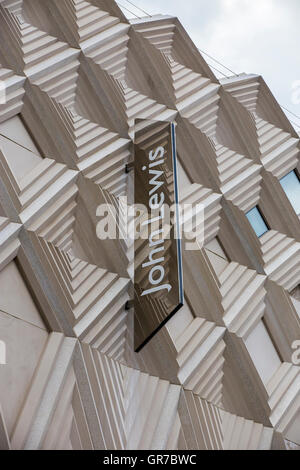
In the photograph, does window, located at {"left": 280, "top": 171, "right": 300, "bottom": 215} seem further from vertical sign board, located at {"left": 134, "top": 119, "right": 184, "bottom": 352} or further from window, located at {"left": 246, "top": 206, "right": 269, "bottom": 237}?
vertical sign board, located at {"left": 134, "top": 119, "right": 184, "bottom": 352}

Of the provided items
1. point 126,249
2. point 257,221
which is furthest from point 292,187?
point 126,249

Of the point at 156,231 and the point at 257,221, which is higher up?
the point at 156,231

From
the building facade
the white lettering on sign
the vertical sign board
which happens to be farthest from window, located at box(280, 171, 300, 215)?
the white lettering on sign

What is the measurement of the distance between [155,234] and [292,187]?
7.76 m

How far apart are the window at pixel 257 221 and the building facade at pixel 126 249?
6 centimetres

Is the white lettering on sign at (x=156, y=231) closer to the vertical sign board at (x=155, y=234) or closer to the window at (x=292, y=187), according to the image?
the vertical sign board at (x=155, y=234)

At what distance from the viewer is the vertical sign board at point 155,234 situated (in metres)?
A: 11.4

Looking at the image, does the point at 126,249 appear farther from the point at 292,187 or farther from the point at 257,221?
the point at 292,187

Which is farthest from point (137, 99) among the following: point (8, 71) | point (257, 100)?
point (257, 100)

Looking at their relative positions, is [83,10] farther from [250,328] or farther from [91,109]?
[250,328]

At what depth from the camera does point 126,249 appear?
13117 mm

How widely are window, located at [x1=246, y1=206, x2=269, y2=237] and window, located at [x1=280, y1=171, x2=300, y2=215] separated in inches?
53.5

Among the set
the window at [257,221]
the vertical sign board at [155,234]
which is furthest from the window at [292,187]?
the vertical sign board at [155,234]
